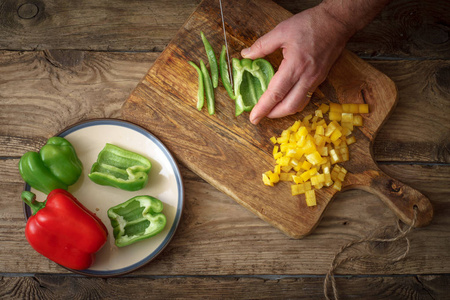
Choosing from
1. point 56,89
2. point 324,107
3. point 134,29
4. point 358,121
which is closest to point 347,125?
point 358,121

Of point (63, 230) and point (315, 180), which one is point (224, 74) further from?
point (63, 230)

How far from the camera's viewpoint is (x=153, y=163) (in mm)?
2336

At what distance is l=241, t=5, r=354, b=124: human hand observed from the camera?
227 cm

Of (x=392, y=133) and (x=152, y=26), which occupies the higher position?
(x=152, y=26)

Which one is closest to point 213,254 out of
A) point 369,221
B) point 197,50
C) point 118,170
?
point 118,170

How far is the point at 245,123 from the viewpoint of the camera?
95.7 inches

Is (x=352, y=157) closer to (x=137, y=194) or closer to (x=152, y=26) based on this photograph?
(x=137, y=194)

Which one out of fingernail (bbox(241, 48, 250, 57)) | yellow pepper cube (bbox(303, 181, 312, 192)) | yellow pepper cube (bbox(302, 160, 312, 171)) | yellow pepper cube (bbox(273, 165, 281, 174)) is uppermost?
fingernail (bbox(241, 48, 250, 57))

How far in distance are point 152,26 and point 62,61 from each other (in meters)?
0.63

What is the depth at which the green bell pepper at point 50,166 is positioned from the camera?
218cm

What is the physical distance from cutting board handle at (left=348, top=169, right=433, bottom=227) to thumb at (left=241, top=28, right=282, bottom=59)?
0.89m

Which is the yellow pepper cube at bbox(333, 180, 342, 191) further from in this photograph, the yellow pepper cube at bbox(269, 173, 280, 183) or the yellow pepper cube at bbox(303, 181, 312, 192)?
the yellow pepper cube at bbox(269, 173, 280, 183)

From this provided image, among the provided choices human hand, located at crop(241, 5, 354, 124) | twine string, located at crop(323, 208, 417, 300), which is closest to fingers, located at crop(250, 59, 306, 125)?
human hand, located at crop(241, 5, 354, 124)

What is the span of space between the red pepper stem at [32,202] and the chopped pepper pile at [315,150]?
126 centimetres
